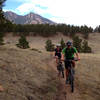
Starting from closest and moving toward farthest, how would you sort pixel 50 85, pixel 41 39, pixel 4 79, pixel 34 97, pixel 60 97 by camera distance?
pixel 34 97, pixel 60 97, pixel 4 79, pixel 50 85, pixel 41 39

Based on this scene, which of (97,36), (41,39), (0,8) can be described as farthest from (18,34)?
(0,8)

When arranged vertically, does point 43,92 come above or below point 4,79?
below

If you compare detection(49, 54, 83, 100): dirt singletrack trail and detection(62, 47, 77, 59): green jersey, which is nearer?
detection(49, 54, 83, 100): dirt singletrack trail

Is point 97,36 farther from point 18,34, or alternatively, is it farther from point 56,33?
point 18,34

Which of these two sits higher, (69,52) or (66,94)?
(69,52)

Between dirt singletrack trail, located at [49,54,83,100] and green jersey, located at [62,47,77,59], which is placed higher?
green jersey, located at [62,47,77,59]

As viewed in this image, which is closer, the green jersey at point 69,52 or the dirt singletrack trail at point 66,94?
the dirt singletrack trail at point 66,94

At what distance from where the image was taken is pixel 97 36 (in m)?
129

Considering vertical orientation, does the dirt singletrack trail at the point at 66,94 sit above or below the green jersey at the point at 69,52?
below

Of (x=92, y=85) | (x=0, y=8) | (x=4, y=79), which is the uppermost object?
(x=0, y=8)

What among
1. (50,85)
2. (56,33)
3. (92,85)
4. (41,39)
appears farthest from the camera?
(56,33)

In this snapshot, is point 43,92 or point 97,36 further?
point 97,36

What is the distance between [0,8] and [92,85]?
69.9 feet

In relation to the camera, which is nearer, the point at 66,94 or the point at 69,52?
the point at 66,94
